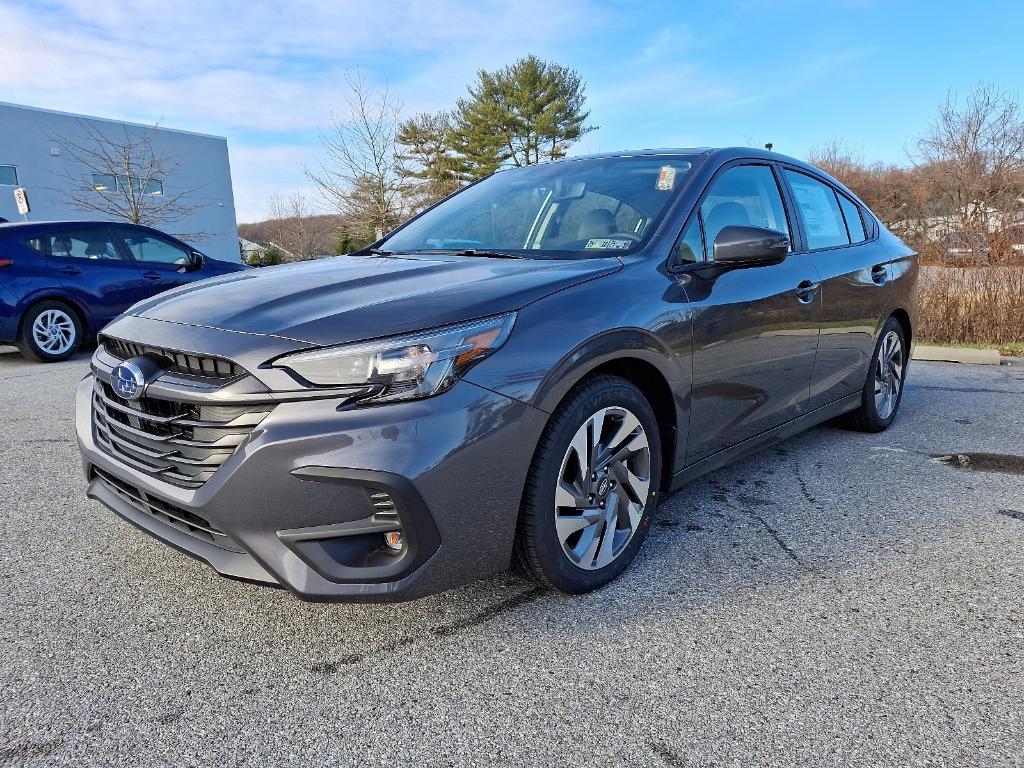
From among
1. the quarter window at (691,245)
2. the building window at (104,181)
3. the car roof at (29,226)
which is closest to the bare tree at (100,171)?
the building window at (104,181)

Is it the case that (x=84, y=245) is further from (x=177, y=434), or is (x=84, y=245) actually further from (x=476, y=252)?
(x=177, y=434)

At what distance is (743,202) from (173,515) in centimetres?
270

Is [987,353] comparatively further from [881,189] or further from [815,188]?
[881,189]

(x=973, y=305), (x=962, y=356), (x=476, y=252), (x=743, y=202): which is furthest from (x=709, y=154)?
(x=973, y=305)

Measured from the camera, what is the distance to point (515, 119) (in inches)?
1506

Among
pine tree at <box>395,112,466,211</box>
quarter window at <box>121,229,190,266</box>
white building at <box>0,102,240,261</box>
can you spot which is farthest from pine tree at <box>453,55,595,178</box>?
quarter window at <box>121,229,190,266</box>

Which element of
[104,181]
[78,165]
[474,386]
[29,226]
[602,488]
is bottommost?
[602,488]

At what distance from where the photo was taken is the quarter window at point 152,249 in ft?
28.4

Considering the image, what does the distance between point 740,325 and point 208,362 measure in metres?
2.06

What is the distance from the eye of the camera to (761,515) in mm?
3230

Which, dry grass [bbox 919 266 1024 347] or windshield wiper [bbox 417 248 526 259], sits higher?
windshield wiper [bbox 417 248 526 259]

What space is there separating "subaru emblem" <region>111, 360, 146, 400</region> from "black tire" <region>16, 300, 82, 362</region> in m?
6.72

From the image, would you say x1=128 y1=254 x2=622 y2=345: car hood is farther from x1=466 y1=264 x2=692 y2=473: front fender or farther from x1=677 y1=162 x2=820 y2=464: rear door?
x1=677 y1=162 x2=820 y2=464: rear door

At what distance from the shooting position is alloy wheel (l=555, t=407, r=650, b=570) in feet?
7.77
